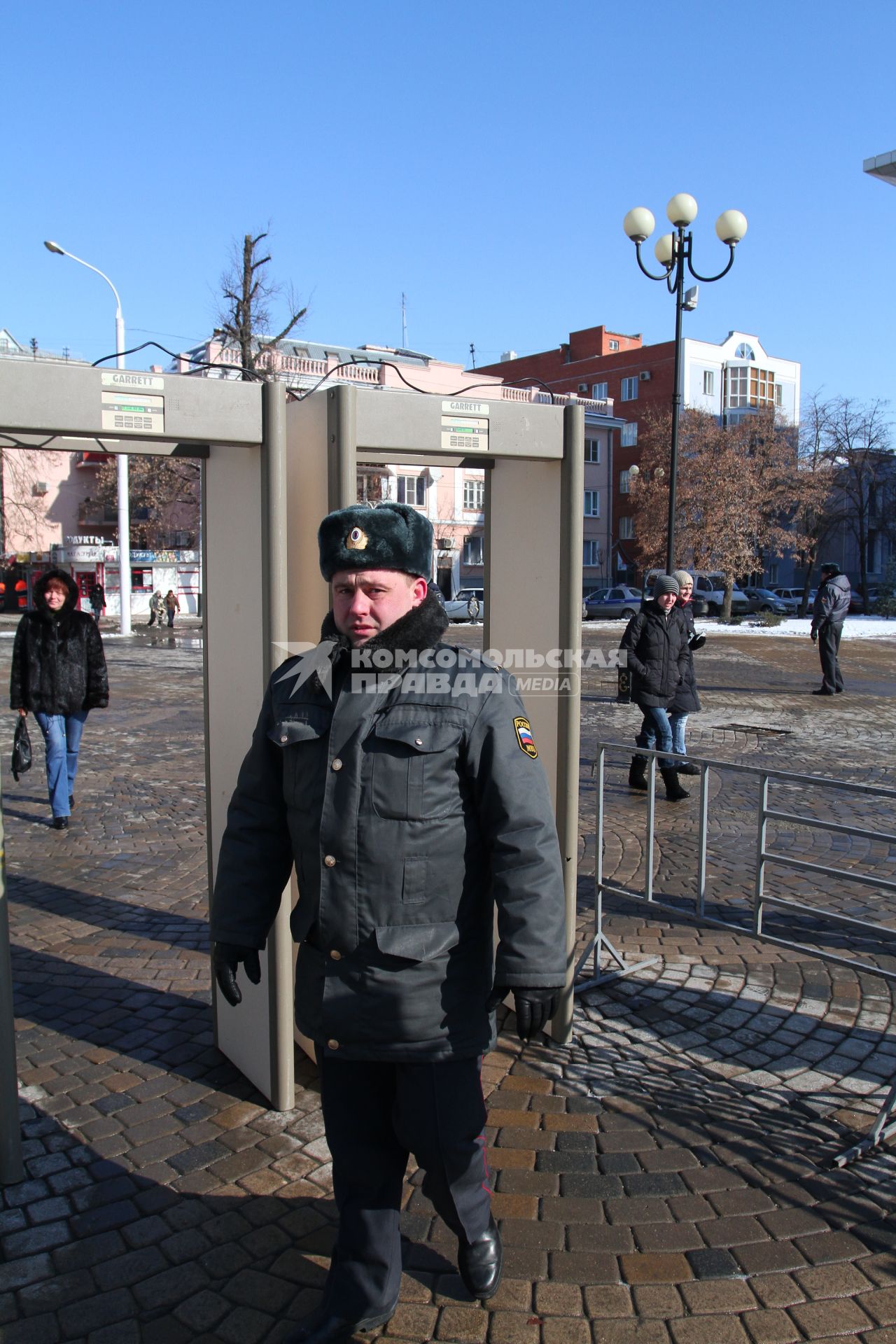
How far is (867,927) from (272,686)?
7.77ft

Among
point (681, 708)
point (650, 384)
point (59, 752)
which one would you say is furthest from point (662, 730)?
point (650, 384)

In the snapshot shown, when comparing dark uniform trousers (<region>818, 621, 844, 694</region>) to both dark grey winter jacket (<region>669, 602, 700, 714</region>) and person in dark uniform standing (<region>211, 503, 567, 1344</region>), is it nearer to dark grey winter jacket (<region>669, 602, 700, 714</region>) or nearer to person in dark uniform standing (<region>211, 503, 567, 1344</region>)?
dark grey winter jacket (<region>669, 602, 700, 714</region>)

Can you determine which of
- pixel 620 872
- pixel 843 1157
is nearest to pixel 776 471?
pixel 620 872

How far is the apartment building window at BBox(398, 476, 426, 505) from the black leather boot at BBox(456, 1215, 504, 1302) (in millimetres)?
48600

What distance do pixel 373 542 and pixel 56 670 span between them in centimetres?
539

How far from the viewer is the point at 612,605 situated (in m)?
40.2

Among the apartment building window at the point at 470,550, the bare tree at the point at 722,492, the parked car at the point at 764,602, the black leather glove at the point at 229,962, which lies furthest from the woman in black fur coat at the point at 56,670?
the apartment building window at the point at 470,550

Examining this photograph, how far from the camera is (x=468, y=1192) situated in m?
2.37

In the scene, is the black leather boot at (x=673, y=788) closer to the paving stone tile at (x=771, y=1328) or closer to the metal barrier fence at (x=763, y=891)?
the metal barrier fence at (x=763, y=891)

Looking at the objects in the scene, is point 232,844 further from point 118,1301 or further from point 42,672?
Result: point 42,672

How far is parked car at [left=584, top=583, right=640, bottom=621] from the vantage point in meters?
40.0

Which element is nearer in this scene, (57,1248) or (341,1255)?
(341,1255)

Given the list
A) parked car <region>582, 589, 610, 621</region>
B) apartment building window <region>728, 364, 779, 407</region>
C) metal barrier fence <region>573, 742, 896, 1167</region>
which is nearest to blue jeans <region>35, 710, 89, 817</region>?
metal barrier fence <region>573, 742, 896, 1167</region>

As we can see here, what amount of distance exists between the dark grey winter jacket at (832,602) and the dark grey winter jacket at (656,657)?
23.2ft
